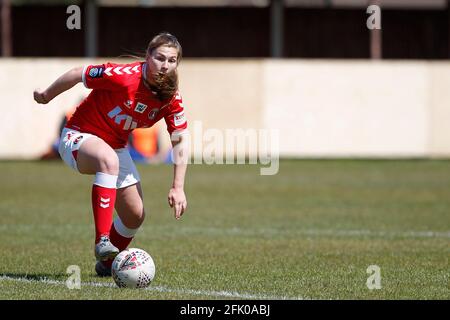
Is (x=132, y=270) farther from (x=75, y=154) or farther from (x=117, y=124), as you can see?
(x=117, y=124)

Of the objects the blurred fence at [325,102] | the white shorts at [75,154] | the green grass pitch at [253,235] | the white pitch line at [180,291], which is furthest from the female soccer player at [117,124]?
the blurred fence at [325,102]

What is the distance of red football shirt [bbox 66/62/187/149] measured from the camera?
23.9ft

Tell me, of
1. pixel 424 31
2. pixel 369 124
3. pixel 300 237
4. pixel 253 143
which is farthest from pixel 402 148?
pixel 300 237

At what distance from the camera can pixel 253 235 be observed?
1054 centimetres

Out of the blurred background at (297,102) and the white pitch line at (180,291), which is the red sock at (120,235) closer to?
the white pitch line at (180,291)

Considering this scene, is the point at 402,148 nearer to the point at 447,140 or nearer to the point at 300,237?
the point at 447,140

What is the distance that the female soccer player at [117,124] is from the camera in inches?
281

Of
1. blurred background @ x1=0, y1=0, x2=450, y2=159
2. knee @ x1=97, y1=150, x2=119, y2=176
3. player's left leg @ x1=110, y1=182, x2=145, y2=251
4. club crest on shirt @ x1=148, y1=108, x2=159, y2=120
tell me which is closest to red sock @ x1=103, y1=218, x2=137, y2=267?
player's left leg @ x1=110, y1=182, x2=145, y2=251

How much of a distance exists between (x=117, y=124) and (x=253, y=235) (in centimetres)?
344

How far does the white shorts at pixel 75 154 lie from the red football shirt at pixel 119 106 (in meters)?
0.07

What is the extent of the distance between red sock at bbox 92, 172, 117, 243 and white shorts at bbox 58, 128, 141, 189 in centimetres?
33

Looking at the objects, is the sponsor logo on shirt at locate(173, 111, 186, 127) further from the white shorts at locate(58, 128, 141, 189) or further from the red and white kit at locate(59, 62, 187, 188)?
the white shorts at locate(58, 128, 141, 189)

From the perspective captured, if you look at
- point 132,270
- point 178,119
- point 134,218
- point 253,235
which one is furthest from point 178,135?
point 253,235

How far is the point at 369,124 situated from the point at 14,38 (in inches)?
374
